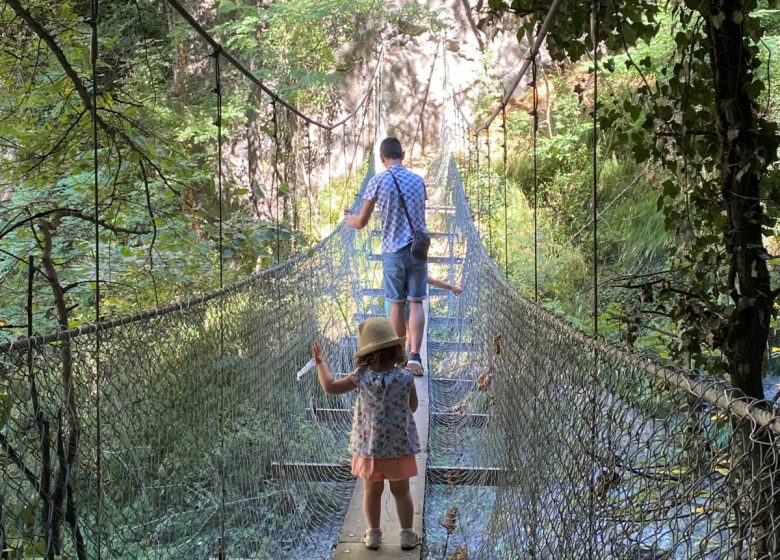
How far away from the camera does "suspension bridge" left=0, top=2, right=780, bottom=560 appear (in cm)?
70

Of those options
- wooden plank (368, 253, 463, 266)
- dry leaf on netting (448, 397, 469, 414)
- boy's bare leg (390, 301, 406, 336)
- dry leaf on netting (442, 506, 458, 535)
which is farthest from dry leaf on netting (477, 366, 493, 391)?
wooden plank (368, 253, 463, 266)

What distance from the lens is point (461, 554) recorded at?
6.24ft

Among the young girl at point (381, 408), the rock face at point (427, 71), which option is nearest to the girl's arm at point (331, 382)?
the young girl at point (381, 408)

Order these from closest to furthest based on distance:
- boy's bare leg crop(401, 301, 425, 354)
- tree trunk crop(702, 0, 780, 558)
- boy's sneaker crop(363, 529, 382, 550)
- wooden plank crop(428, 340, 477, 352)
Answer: tree trunk crop(702, 0, 780, 558), boy's sneaker crop(363, 529, 382, 550), boy's bare leg crop(401, 301, 425, 354), wooden plank crop(428, 340, 477, 352)

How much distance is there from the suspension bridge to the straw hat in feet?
0.87

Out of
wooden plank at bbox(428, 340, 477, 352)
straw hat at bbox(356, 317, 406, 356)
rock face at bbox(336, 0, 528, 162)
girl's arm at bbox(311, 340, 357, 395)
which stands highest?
rock face at bbox(336, 0, 528, 162)

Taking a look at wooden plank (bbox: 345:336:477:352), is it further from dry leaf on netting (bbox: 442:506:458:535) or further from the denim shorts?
dry leaf on netting (bbox: 442:506:458:535)

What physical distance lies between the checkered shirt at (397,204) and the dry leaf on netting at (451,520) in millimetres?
904

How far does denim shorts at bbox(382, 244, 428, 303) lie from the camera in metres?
2.64

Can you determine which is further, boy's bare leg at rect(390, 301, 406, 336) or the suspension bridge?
boy's bare leg at rect(390, 301, 406, 336)

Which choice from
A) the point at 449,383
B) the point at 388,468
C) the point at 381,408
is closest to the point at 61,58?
the point at 381,408

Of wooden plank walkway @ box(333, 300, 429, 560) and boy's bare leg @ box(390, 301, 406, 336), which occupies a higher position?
boy's bare leg @ box(390, 301, 406, 336)

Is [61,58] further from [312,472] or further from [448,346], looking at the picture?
[448,346]

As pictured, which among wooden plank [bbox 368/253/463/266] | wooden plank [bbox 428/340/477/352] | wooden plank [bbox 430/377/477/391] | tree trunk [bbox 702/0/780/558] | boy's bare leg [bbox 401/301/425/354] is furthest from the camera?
wooden plank [bbox 368/253/463/266]
